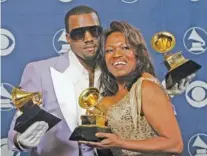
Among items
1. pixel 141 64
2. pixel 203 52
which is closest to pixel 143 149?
pixel 141 64

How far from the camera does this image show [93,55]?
63.4 inches

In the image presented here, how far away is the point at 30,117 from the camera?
1.38 metres

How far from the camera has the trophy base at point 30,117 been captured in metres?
1.39

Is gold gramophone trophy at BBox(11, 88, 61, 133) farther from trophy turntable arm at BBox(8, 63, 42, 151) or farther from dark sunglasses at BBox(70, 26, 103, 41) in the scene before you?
dark sunglasses at BBox(70, 26, 103, 41)

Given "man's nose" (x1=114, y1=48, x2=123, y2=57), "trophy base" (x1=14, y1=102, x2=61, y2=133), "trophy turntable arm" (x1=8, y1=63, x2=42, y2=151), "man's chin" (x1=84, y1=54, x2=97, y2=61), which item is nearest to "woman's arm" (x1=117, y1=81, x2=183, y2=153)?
"man's nose" (x1=114, y1=48, x2=123, y2=57)

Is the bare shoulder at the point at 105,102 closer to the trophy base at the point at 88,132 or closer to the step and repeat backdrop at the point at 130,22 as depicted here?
the trophy base at the point at 88,132

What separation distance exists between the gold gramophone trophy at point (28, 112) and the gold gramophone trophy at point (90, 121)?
4.2 inches

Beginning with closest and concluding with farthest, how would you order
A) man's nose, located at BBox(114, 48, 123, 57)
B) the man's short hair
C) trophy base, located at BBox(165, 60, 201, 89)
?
1. man's nose, located at BBox(114, 48, 123, 57)
2. trophy base, located at BBox(165, 60, 201, 89)
3. the man's short hair

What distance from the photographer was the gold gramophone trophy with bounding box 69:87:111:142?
1306 millimetres

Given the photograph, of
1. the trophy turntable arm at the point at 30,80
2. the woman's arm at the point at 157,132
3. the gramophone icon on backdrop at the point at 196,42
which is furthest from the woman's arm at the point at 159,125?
the gramophone icon on backdrop at the point at 196,42

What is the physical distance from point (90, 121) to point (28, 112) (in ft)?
0.64

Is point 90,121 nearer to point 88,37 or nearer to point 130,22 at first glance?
point 88,37

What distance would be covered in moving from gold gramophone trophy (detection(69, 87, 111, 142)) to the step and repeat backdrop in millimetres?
465

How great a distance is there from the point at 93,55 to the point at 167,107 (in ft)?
1.39
